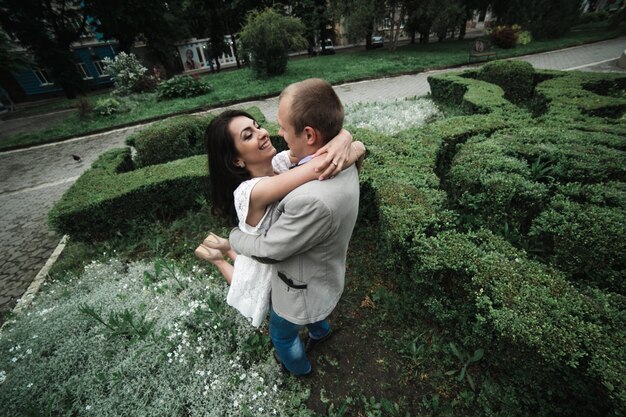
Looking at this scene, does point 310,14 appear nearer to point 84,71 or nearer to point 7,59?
point 7,59

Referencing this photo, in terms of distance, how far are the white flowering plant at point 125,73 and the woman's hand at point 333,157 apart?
2145 cm

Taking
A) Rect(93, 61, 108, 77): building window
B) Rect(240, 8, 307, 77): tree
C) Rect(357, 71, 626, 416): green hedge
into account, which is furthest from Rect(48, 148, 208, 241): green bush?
Rect(93, 61, 108, 77): building window

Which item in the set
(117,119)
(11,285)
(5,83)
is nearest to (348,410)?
(11,285)

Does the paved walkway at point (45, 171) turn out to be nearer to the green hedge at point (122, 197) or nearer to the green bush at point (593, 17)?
the green hedge at point (122, 197)

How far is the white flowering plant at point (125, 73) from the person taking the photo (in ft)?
57.8

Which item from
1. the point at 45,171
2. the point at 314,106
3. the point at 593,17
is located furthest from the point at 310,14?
the point at 593,17

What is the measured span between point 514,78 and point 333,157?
10.6 m

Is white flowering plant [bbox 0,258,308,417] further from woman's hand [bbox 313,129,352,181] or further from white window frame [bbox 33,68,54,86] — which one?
white window frame [bbox 33,68,54,86]

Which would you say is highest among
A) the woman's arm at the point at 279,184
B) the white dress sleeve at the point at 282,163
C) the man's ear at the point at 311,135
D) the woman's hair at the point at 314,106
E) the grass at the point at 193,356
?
the woman's hair at the point at 314,106

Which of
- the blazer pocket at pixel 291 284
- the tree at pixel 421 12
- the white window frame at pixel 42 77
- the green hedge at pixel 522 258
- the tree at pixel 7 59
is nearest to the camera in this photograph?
the green hedge at pixel 522 258

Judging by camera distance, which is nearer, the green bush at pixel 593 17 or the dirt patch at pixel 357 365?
the dirt patch at pixel 357 365

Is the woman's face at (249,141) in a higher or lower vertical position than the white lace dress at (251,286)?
higher

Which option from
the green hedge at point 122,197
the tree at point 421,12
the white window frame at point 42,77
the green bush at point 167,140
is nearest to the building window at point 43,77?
the white window frame at point 42,77

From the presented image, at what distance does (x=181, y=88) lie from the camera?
55.7 ft
